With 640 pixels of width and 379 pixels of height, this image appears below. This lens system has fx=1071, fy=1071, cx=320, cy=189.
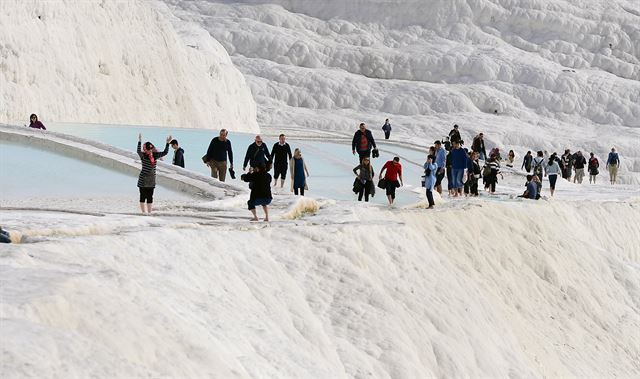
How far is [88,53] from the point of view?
29.3m

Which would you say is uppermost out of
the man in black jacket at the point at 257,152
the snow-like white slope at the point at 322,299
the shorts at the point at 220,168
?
the man in black jacket at the point at 257,152

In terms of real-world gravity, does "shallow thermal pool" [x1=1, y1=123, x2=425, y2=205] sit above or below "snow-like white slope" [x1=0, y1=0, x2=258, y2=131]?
below

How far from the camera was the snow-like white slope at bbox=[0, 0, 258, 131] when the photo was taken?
26517mm

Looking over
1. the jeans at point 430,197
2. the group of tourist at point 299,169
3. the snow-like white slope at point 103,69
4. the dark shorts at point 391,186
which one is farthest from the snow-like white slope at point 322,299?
the snow-like white slope at point 103,69

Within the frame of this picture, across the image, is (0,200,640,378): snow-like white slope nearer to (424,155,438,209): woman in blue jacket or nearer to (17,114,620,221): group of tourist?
(424,155,438,209): woman in blue jacket

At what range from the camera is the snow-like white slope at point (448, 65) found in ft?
194

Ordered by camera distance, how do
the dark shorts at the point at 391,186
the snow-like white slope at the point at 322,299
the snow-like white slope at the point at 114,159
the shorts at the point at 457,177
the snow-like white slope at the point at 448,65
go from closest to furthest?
the snow-like white slope at the point at 322,299 < the snow-like white slope at the point at 114,159 < the dark shorts at the point at 391,186 < the shorts at the point at 457,177 < the snow-like white slope at the point at 448,65

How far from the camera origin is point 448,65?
222 feet

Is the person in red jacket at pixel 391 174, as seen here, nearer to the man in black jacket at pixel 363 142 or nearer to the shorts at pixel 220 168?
the man in black jacket at pixel 363 142

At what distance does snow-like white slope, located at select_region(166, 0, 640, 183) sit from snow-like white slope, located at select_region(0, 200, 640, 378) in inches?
1484

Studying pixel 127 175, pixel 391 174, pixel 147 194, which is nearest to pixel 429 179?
pixel 391 174

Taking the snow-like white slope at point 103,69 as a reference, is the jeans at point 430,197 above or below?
below

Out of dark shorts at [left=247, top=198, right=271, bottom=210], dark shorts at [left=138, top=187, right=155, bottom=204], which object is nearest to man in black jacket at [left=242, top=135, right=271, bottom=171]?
dark shorts at [left=247, top=198, right=271, bottom=210]

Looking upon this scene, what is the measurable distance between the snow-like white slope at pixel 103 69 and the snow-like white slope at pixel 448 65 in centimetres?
2162
